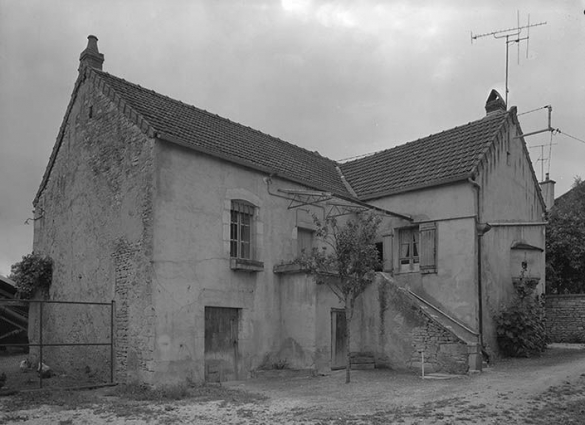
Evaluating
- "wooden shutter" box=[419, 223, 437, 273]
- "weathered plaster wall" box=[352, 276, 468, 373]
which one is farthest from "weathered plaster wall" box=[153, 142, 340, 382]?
"wooden shutter" box=[419, 223, 437, 273]

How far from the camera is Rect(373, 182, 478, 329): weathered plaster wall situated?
17422mm

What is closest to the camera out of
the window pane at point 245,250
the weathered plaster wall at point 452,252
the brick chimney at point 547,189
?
the window pane at point 245,250

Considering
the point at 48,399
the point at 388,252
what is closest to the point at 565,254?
the point at 388,252

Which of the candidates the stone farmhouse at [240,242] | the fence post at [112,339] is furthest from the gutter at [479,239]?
the fence post at [112,339]

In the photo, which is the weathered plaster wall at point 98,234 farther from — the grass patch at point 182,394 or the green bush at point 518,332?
the green bush at point 518,332

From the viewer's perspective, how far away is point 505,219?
2012 cm

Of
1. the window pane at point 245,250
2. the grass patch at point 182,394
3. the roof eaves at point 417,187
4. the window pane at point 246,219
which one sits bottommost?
the grass patch at point 182,394

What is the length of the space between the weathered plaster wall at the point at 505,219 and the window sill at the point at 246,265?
712 cm

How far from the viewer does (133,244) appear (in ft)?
47.8

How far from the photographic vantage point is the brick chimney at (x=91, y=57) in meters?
17.7

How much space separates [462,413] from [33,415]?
7679 mm

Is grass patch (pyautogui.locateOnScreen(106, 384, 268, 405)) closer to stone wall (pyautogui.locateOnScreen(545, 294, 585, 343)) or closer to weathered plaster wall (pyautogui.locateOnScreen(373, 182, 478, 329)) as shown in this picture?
weathered plaster wall (pyautogui.locateOnScreen(373, 182, 478, 329))

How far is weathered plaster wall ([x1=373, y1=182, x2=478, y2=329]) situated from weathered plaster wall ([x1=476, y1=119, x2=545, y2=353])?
2.29 feet

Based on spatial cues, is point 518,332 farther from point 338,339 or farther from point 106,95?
point 106,95
